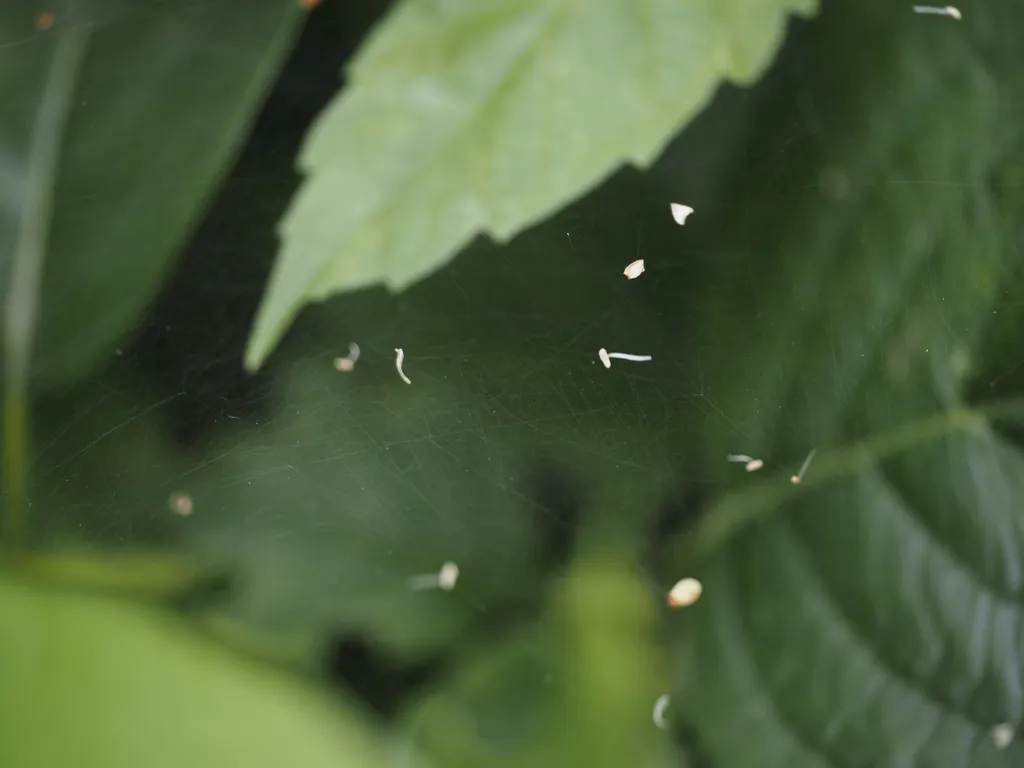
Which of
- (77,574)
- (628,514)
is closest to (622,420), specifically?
(628,514)

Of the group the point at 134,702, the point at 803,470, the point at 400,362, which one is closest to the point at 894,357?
the point at 803,470

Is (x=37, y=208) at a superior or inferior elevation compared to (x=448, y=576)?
superior

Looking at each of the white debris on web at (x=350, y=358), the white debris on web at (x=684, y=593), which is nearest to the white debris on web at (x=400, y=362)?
the white debris on web at (x=350, y=358)

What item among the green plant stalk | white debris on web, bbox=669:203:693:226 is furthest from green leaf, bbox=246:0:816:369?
the green plant stalk

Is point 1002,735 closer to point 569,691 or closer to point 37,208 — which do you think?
point 569,691

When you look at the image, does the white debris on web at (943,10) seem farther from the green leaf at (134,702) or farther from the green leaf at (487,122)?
the green leaf at (134,702)
